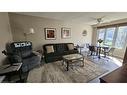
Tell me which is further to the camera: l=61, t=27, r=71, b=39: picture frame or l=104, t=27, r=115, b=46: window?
l=104, t=27, r=115, b=46: window

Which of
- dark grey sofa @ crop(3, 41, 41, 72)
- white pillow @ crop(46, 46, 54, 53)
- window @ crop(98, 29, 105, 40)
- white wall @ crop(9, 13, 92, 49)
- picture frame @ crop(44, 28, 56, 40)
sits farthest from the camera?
window @ crop(98, 29, 105, 40)

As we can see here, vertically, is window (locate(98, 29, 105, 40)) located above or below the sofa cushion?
above

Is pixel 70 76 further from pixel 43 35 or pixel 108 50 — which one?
pixel 108 50

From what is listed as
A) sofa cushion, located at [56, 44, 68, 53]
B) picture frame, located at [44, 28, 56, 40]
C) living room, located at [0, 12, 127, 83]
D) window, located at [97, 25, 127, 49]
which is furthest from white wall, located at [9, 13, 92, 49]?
window, located at [97, 25, 127, 49]

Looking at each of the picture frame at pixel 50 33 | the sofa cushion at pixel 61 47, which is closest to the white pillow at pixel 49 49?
the sofa cushion at pixel 61 47

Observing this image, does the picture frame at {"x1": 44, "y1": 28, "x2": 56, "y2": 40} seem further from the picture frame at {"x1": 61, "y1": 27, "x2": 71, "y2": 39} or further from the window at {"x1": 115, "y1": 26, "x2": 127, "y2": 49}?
the window at {"x1": 115, "y1": 26, "x2": 127, "y2": 49}

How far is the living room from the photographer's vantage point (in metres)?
2.46

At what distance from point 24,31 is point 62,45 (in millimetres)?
2039

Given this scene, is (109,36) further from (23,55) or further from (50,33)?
(23,55)

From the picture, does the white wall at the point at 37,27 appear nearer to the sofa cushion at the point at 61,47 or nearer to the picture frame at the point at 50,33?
the picture frame at the point at 50,33

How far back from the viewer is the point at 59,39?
445 cm

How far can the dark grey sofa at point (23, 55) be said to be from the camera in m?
2.44

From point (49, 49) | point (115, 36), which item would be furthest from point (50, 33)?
point (115, 36)
